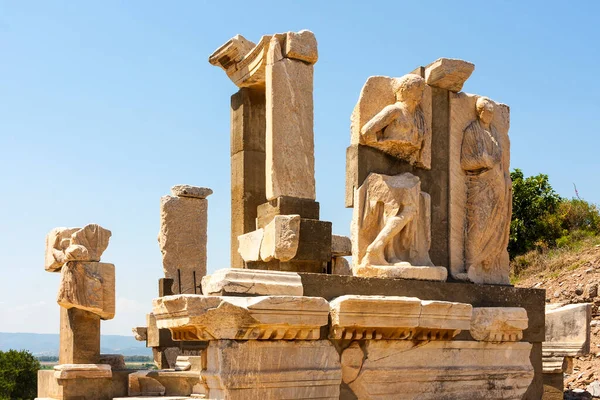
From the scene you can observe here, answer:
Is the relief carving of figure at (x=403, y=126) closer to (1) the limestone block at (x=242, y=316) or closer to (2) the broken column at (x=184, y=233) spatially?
(1) the limestone block at (x=242, y=316)

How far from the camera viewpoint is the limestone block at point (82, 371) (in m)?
10.9

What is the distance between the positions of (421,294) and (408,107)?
1.71 meters

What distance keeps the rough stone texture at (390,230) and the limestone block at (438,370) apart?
2.16ft

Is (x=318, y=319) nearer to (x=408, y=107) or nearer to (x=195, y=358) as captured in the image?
(x=408, y=107)

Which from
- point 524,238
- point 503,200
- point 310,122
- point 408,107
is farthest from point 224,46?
point 524,238

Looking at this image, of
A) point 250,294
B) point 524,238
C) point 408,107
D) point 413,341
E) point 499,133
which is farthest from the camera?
point 524,238

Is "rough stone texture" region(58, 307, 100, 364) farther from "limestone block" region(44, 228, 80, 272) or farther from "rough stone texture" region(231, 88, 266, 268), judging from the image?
"rough stone texture" region(231, 88, 266, 268)

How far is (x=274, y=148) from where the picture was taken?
27.3ft

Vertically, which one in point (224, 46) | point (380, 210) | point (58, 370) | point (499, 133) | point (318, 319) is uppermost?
point (224, 46)

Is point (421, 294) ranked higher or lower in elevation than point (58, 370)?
higher

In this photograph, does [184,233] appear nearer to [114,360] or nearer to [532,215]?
[114,360]

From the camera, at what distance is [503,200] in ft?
26.3

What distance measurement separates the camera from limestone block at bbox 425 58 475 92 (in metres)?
7.82

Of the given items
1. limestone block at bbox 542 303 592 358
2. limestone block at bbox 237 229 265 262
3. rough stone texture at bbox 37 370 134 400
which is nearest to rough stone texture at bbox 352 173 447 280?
limestone block at bbox 237 229 265 262
